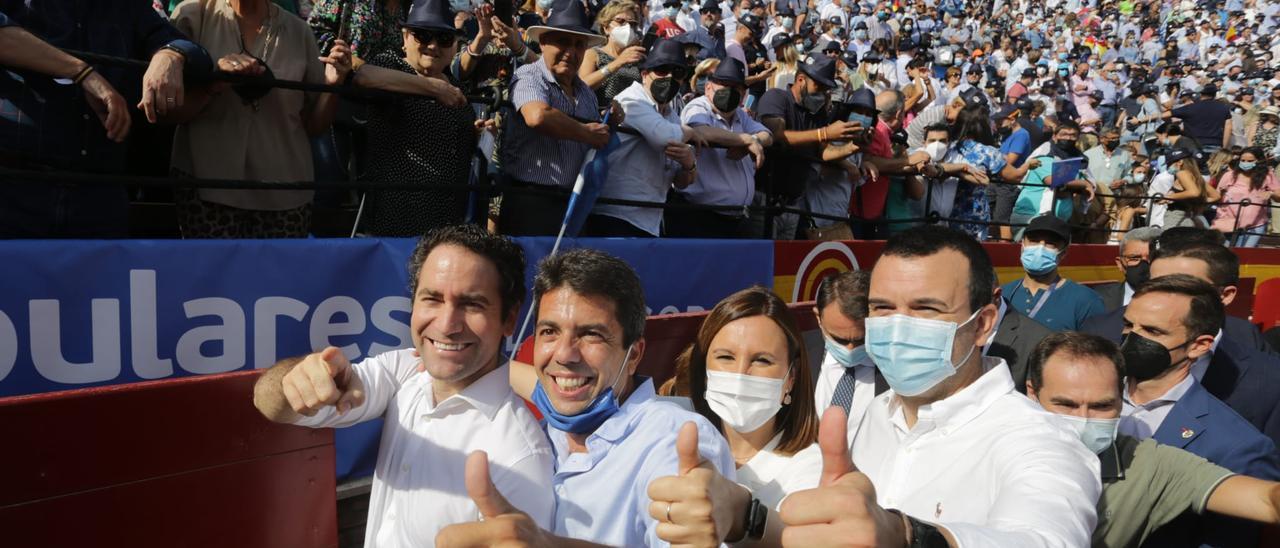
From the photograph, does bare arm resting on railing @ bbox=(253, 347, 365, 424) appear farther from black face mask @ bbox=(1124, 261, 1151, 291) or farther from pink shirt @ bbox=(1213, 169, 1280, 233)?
pink shirt @ bbox=(1213, 169, 1280, 233)

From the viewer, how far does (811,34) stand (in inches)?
675

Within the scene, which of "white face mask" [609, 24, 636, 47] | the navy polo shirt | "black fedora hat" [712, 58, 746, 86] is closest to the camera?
the navy polo shirt

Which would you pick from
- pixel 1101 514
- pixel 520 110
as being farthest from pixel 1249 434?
pixel 520 110

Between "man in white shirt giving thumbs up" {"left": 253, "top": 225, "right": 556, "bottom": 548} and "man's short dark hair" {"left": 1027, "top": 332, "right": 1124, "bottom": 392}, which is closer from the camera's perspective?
"man in white shirt giving thumbs up" {"left": 253, "top": 225, "right": 556, "bottom": 548}

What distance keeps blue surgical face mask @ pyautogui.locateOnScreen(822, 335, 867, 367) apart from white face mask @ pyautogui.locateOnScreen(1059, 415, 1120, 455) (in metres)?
1.09

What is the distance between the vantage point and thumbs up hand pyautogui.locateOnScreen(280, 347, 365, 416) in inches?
A: 94.7

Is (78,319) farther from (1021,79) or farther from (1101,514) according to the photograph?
(1021,79)

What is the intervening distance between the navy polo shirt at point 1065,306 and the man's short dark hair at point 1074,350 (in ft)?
8.55

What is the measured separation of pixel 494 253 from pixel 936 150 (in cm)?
692

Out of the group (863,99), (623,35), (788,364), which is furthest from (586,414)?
(863,99)

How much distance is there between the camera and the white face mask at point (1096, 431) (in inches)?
127

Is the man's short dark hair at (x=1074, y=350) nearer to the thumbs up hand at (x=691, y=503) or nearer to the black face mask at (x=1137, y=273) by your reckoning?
the thumbs up hand at (x=691, y=503)

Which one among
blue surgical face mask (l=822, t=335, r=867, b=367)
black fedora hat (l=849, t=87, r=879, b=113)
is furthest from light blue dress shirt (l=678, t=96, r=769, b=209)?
blue surgical face mask (l=822, t=335, r=867, b=367)

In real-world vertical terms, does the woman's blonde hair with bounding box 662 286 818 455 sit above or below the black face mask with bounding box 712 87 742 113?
below
